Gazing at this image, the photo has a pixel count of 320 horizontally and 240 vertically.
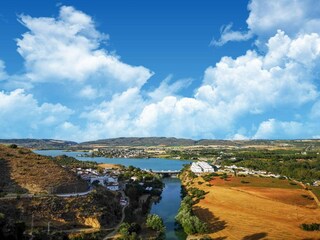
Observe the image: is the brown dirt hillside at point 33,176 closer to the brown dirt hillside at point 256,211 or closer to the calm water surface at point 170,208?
the calm water surface at point 170,208

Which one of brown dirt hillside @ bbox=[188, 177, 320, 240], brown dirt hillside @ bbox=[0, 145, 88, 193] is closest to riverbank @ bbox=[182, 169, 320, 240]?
brown dirt hillside @ bbox=[188, 177, 320, 240]

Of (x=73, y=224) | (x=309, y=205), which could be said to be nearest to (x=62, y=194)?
(x=73, y=224)

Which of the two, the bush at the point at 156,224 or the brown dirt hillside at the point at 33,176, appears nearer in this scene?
the bush at the point at 156,224

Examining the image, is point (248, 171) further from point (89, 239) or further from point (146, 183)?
point (89, 239)

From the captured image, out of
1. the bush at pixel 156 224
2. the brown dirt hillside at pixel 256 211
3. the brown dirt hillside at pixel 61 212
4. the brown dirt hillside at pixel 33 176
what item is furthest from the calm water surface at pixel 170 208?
the brown dirt hillside at pixel 33 176

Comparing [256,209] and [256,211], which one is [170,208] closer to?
[256,209]

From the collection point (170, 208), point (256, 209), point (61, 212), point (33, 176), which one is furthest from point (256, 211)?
point (33, 176)

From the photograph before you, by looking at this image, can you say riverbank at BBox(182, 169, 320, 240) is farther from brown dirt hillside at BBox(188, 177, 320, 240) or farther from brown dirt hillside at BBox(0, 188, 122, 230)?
brown dirt hillside at BBox(0, 188, 122, 230)
